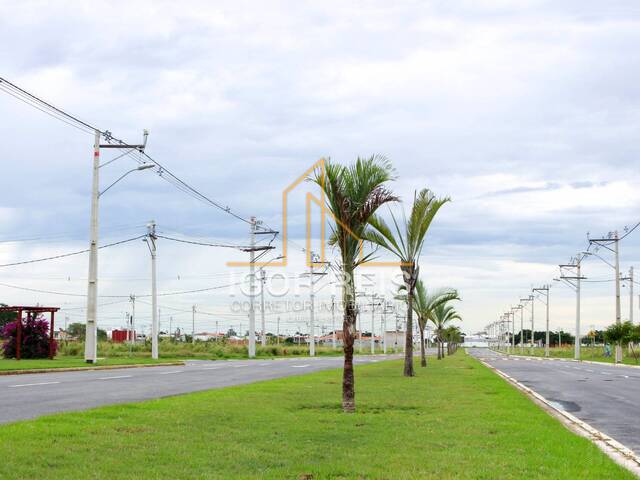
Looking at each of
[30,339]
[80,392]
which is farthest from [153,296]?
[80,392]

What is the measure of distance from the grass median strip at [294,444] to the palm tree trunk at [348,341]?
330mm

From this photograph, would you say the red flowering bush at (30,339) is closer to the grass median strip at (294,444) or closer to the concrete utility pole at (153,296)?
the concrete utility pole at (153,296)

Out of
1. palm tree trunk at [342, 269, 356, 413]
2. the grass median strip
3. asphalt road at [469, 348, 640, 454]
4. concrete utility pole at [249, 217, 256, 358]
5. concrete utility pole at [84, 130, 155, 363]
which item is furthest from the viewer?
concrete utility pole at [249, 217, 256, 358]

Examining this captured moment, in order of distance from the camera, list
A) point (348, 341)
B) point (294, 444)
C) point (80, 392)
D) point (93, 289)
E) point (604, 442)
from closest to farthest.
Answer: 1. point (294, 444)
2. point (604, 442)
3. point (348, 341)
4. point (80, 392)
5. point (93, 289)

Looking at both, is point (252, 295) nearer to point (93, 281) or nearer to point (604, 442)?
point (93, 281)

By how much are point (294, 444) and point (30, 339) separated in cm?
3490

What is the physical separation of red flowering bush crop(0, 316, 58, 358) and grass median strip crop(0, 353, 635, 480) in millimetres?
28244

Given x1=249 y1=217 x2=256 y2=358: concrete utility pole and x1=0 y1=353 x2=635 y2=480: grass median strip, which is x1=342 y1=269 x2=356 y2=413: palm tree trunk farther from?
x1=249 y1=217 x2=256 y2=358: concrete utility pole

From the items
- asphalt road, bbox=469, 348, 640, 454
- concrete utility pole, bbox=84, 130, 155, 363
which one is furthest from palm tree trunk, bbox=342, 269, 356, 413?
concrete utility pole, bbox=84, 130, 155, 363

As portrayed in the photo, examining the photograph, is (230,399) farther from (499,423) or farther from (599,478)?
(599,478)

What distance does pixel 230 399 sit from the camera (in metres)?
17.1

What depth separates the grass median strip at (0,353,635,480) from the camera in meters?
8.37

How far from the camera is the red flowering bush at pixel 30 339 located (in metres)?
41.8

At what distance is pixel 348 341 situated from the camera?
55.6 feet
